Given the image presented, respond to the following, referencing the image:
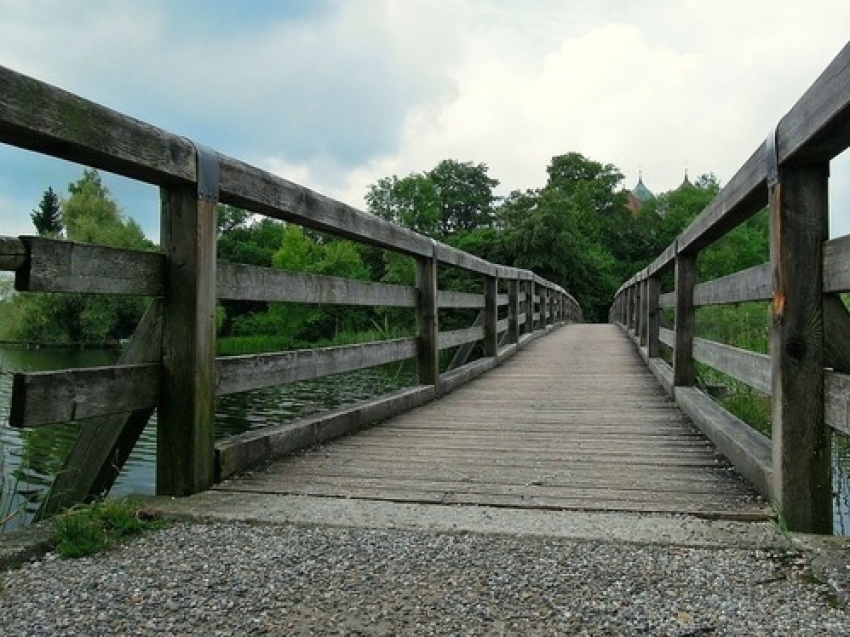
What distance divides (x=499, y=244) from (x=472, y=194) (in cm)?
2023

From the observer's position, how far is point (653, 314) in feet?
23.3

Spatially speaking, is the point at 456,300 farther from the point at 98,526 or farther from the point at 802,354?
the point at 98,526

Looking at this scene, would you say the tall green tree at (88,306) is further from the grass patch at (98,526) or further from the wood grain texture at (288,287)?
the grass patch at (98,526)

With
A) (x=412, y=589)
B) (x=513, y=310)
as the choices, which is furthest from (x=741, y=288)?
(x=513, y=310)

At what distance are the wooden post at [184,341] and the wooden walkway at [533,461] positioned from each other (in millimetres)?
209

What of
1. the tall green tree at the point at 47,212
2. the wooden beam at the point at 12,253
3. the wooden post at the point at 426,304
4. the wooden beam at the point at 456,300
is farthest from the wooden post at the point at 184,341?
the tall green tree at the point at 47,212

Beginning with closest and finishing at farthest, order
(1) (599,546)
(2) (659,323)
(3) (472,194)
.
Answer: (1) (599,546) < (2) (659,323) < (3) (472,194)

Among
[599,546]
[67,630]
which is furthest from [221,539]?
[599,546]

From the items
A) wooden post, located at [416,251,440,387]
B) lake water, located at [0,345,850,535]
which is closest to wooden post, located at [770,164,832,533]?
lake water, located at [0,345,850,535]

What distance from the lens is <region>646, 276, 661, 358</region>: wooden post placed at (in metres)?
6.83

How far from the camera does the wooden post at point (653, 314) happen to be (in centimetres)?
683

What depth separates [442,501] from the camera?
8.15 feet

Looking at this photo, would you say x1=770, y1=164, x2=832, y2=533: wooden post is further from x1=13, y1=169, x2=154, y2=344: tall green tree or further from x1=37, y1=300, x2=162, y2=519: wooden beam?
x1=13, y1=169, x2=154, y2=344: tall green tree

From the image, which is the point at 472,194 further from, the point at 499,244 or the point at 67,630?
the point at 67,630
